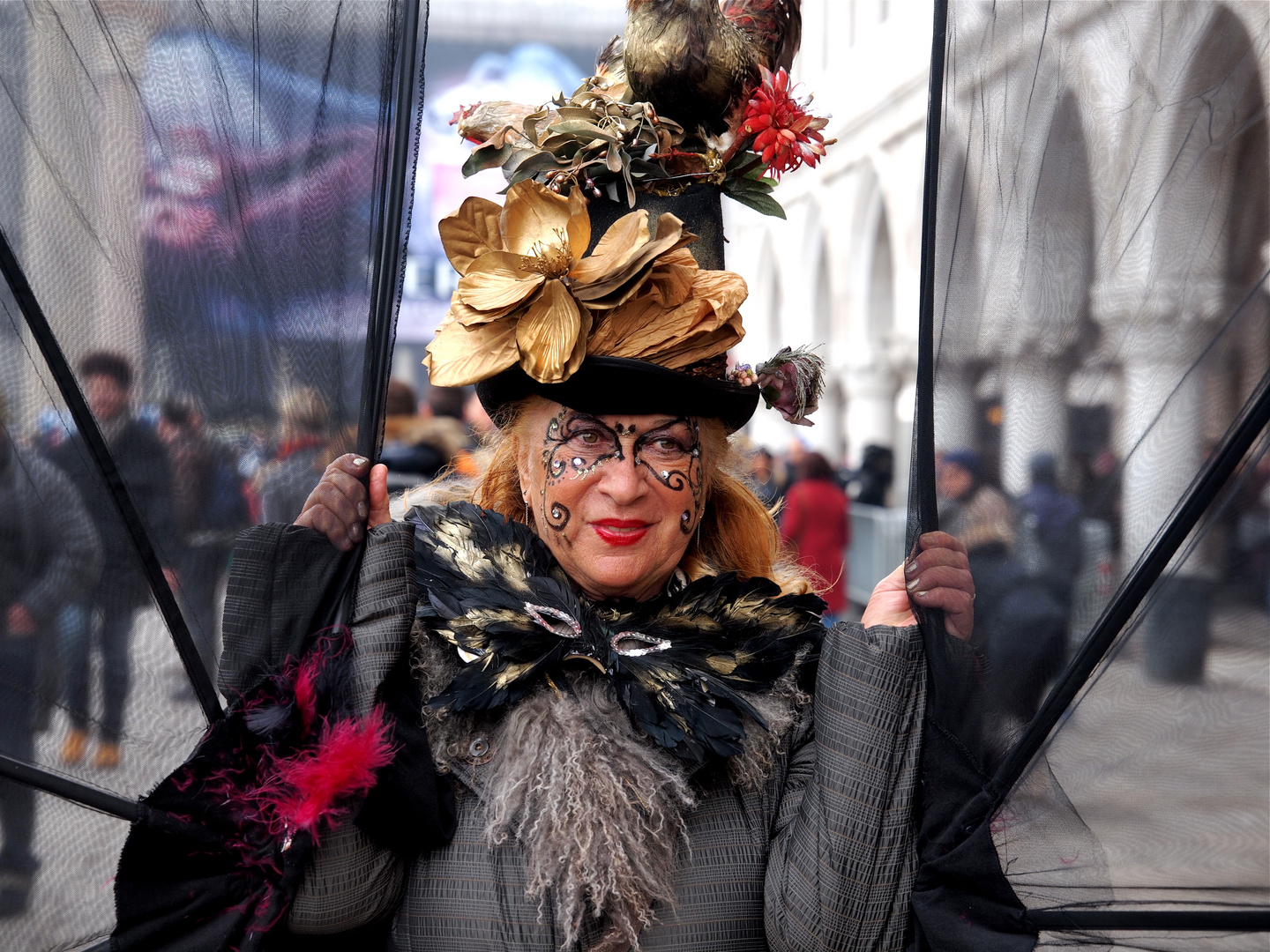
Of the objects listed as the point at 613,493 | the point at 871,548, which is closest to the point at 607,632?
the point at 613,493

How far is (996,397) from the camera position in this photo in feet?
4.64

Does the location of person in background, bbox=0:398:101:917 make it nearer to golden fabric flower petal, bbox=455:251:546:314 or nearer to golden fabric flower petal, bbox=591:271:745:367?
golden fabric flower petal, bbox=455:251:546:314

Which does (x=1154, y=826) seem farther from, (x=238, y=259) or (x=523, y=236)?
(x=238, y=259)

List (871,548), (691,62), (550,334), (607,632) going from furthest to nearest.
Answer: (871,548)
(691,62)
(607,632)
(550,334)

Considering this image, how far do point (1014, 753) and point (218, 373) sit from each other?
120 centimetres

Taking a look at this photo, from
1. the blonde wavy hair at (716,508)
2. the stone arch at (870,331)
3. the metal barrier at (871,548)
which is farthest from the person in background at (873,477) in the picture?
the blonde wavy hair at (716,508)

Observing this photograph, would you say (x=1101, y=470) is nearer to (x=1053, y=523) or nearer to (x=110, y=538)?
(x=1053, y=523)

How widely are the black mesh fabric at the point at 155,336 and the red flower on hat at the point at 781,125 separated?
65 cm

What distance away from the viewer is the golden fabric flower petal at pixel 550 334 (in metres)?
1.71

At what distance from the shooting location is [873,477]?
10.7 meters

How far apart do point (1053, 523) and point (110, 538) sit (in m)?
1.23

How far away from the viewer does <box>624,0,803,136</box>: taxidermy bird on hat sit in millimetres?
1924

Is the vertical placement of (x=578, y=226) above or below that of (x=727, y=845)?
above

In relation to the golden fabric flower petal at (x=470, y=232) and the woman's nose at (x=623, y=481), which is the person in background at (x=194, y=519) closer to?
the golden fabric flower petal at (x=470, y=232)
